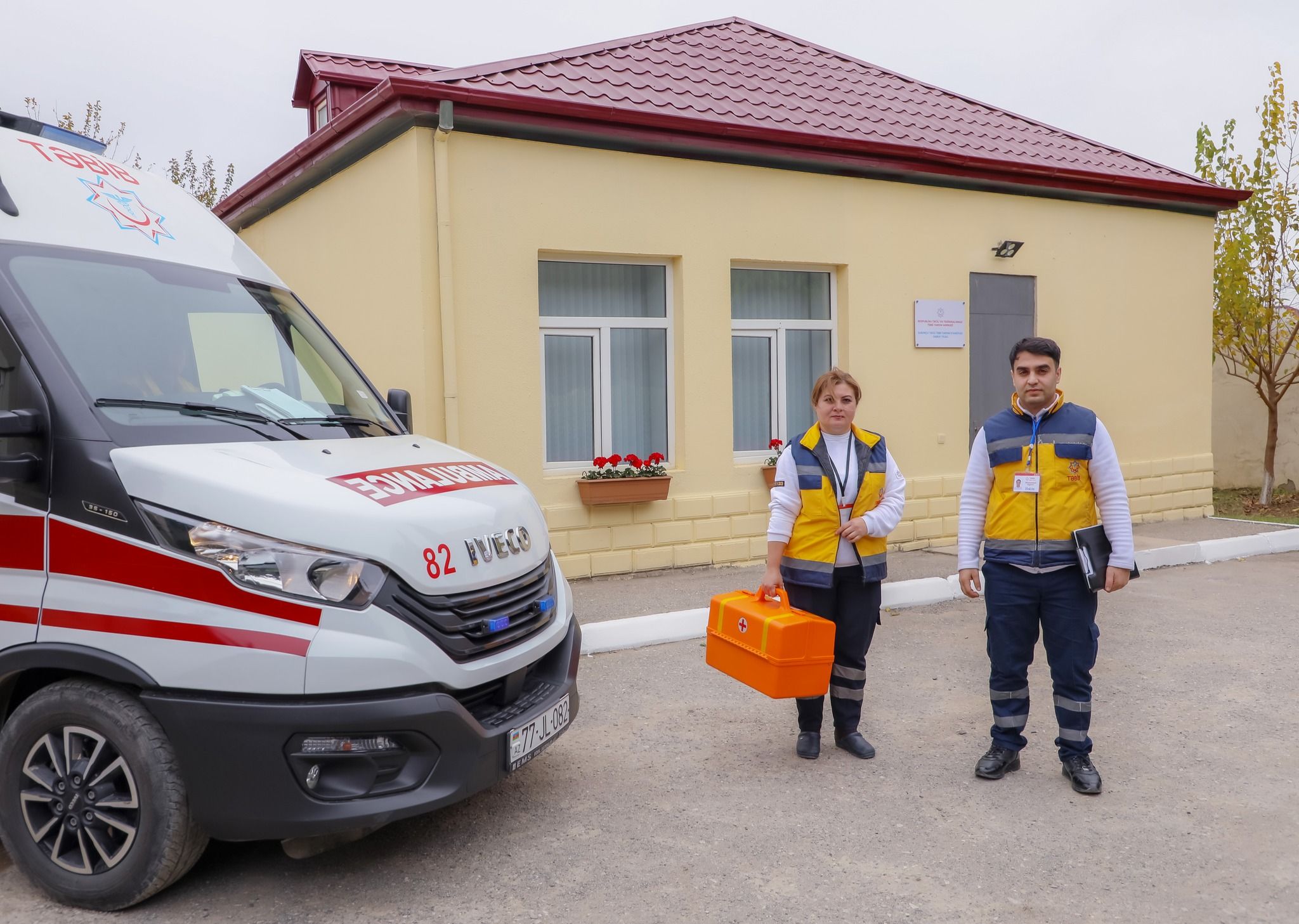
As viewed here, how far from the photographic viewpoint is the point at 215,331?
13.8ft

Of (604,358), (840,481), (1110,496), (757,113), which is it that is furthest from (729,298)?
(1110,496)

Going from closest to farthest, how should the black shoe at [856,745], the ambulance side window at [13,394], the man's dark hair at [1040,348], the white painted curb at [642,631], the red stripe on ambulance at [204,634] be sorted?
1. the red stripe on ambulance at [204,634]
2. the ambulance side window at [13,394]
3. the man's dark hair at [1040,348]
4. the black shoe at [856,745]
5. the white painted curb at [642,631]

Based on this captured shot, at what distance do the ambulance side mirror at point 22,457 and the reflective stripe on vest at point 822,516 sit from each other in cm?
296

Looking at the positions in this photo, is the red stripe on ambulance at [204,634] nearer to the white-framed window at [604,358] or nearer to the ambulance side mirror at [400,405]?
the ambulance side mirror at [400,405]

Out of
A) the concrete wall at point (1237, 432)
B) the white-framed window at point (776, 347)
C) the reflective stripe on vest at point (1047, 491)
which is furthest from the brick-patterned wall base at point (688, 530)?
the concrete wall at point (1237, 432)

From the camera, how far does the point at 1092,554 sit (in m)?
4.20

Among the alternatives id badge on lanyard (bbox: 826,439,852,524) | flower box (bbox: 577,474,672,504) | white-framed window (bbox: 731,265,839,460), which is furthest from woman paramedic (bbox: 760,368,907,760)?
white-framed window (bbox: 731,265,839,460)

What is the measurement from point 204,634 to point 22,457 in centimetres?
88

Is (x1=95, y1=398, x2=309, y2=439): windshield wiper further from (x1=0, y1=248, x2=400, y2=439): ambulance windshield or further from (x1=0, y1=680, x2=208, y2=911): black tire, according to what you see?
(x1=0, y1=680, x2=208, y2=911): black tire

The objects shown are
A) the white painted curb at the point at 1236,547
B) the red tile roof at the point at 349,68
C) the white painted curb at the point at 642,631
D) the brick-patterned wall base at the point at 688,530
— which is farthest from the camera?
the red tile roof at the point at 349,68

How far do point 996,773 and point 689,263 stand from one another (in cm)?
590

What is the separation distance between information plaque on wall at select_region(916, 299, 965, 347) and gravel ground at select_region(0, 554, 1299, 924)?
5.31m

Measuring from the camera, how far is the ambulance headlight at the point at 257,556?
10.2 feet

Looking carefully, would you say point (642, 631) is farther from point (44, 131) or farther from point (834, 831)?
point (44, 131)
